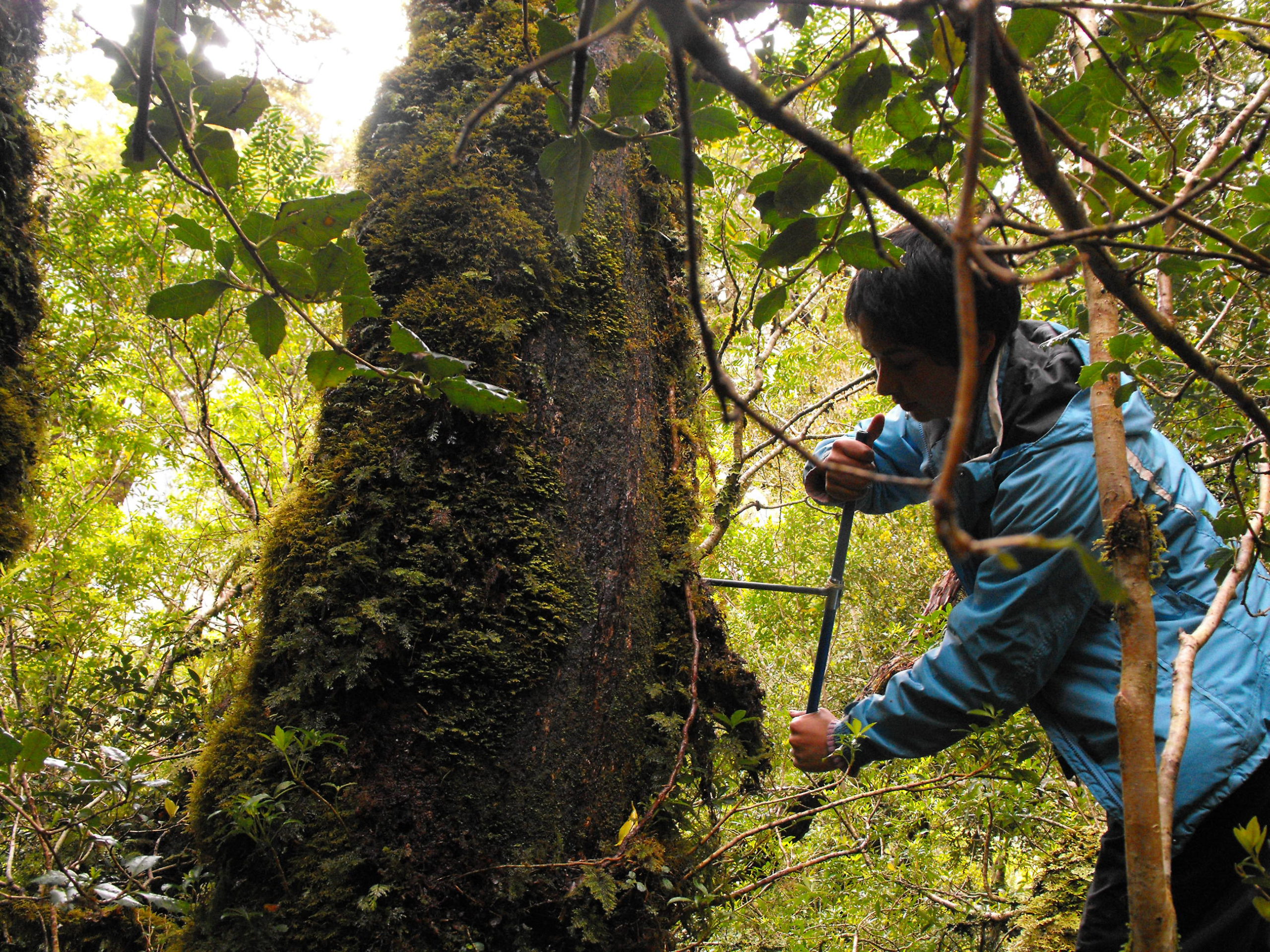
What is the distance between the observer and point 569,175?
2.79 feet

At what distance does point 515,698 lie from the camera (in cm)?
123

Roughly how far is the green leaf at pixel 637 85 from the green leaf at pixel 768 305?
1.05 ft

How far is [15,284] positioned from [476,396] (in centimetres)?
328

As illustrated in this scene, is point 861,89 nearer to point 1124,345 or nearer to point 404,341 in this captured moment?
point 1124,345

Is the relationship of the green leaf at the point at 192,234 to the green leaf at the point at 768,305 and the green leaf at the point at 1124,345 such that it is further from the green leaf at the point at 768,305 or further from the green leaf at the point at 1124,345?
the green leaf at the point at 1124,345

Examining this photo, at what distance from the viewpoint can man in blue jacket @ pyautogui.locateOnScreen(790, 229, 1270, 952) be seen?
4.67 feet

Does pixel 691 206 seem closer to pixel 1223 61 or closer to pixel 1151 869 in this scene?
pixel 1151 869

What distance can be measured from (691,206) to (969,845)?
4.26 meters

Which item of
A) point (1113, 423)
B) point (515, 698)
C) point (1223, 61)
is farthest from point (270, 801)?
point (1223, 61)

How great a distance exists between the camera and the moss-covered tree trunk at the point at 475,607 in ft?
3.59

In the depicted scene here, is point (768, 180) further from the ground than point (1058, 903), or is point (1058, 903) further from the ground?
point (768, 180)

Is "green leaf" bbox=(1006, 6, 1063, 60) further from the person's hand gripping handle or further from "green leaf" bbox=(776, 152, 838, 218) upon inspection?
the person's hand gripping handle

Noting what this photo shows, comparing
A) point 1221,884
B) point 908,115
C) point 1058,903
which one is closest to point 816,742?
point 1221,884

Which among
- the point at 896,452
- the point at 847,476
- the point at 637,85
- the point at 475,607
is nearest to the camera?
the point at 637,85
